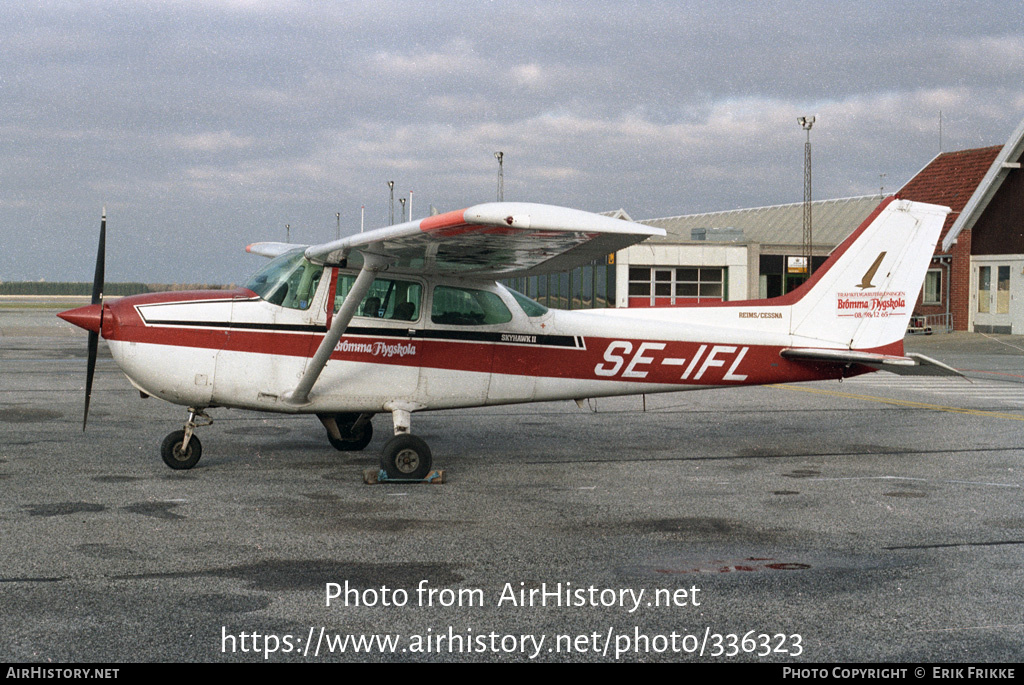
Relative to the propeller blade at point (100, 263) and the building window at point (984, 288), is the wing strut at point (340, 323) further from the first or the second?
the building window at point (984, 288)

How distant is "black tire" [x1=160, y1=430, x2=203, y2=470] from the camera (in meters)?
8.88

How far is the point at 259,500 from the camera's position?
303 inches

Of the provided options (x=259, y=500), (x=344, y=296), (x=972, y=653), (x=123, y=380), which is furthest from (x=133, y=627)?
(x=123, y=380)

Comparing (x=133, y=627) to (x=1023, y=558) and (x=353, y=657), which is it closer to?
(x=353, y=657)

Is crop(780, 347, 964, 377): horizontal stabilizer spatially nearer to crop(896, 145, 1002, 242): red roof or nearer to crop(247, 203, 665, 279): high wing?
crop(247, 203, 665, 279): high wing

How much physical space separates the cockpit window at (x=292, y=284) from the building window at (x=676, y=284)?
102ft

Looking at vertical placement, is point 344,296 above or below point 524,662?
above

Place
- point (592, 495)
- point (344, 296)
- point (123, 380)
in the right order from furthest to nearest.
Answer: point (123, 380) → point (344, 296) → point (592, 495)

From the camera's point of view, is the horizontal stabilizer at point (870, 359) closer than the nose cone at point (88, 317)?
No

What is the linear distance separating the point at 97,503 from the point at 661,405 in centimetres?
945

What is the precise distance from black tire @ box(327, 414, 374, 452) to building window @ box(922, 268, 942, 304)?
32.9 metres

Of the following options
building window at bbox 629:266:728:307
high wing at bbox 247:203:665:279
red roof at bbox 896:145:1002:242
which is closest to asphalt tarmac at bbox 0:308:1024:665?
high wing at bbox 247:203:665:279

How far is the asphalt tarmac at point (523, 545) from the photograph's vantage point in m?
4.54

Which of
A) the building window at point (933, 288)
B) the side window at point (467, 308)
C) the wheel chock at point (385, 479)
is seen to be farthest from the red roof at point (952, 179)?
the wheel chock at point (385, 479)
